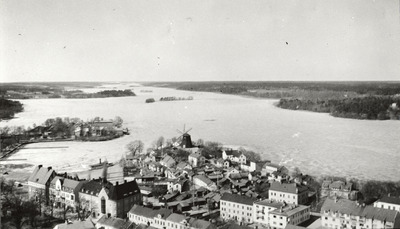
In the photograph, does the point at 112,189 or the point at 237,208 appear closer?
the point at 237,208

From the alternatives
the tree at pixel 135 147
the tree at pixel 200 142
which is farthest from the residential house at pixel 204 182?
the tree at pixel 200 142

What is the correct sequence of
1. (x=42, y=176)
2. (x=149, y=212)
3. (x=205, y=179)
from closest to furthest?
(x=149, y=212) → (x=42, y=176) → (x=205, y=179)

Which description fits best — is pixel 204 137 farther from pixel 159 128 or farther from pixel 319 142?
pixel 319 142

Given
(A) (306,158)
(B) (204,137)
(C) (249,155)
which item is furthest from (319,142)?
(B) (204,137)

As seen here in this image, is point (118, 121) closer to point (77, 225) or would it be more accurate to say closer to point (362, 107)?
→ point (362, 107)

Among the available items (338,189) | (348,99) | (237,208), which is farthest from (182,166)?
Answer: (348,99)

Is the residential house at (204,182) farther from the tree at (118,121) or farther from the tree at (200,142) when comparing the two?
the tree at (118,121)

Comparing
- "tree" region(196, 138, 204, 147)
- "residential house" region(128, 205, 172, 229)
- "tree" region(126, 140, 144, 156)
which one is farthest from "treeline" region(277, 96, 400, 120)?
"residential house" region(128, 205, 172, 229)
